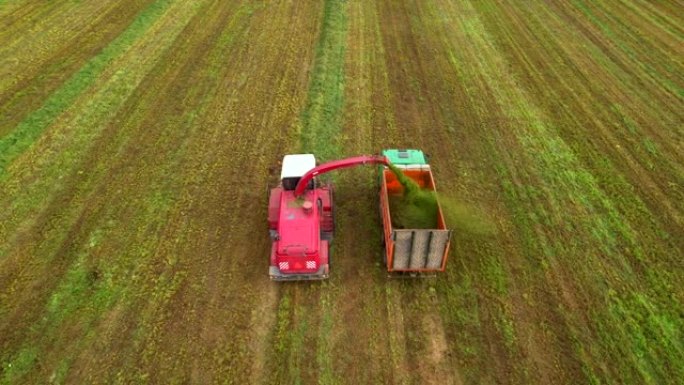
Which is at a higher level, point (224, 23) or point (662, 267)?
point (224, 23)

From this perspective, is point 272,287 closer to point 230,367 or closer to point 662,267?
point 230,367

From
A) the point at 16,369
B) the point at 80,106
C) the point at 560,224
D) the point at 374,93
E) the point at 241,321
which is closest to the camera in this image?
the point at 16,369

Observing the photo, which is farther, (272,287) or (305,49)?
(305,49)

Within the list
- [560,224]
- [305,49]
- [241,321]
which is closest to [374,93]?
[305,49]

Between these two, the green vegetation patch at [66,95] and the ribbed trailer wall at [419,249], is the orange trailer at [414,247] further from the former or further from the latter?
the green vegetation patch at [66,95]

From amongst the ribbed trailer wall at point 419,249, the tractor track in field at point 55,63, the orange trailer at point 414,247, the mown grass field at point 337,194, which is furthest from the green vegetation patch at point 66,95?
the ribbed trailer wall at point 419,249

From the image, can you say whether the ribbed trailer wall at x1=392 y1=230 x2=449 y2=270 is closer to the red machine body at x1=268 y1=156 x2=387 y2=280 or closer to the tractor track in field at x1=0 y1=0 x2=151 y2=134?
the red machine body at x1=268 y1=156 x2=387 y2=280

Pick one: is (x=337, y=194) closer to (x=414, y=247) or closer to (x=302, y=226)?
(x=302, y=226)

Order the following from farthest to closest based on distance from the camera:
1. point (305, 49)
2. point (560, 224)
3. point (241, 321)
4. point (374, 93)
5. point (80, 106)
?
point (305, 49), point (374, 93), point (80, 106), point (560, 224), point (241, 321)

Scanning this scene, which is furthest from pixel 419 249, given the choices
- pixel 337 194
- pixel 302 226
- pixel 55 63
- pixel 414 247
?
pixel 55 63
